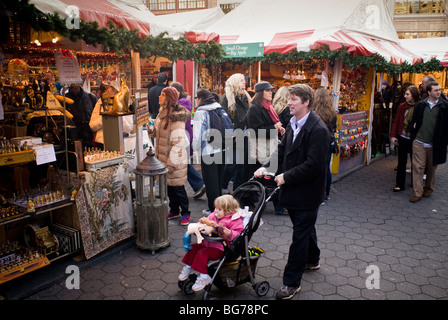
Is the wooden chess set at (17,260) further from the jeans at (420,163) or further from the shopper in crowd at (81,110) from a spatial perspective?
the jeans at (420,163)

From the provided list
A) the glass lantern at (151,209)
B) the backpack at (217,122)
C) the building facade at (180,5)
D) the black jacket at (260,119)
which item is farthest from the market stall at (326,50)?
the building facade at (180,5)

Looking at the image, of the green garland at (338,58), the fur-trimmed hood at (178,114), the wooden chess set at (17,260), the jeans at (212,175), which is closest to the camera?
the wooden chess set at (17,260)

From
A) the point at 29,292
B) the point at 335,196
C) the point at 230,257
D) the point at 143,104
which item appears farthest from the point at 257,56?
the point at 29,292

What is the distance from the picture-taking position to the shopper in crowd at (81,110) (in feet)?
21.4

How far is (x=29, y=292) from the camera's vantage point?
12.0ft

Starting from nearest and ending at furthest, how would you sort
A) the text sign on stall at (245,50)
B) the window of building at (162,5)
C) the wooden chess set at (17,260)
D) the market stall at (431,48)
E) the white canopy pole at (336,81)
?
the wooden chess set at (17,260)
the white canopy pole at (336,81)
the text sign on stall at (245,50)
the market stall at (431,48)
the window of building at (162,5)

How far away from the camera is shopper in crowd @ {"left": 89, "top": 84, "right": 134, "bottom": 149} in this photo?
16.6 feet

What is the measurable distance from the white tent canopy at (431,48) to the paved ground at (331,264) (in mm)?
8087

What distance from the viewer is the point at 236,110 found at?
21.7 ft

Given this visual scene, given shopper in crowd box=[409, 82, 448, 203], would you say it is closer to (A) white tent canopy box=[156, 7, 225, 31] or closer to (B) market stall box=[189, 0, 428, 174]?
(B) market stall box=[189, 0, 428, 174]

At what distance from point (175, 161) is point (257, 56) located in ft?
15.7

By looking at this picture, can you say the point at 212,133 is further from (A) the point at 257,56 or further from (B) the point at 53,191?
(A) the point at 257,56

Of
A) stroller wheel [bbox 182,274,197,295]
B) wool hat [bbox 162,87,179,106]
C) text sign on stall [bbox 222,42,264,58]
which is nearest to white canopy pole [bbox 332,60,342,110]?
text sign on stall [bbox 222,42,264,58]

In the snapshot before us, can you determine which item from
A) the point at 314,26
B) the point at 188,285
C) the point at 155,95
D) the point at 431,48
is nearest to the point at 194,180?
the point at 155,95
